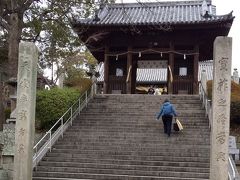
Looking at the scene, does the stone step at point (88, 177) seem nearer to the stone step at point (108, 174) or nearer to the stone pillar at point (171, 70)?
the stone step at point (108, 174)

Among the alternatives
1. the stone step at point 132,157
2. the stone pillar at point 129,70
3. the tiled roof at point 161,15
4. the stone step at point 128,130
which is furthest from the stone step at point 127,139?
the stone pillar at point 129,70

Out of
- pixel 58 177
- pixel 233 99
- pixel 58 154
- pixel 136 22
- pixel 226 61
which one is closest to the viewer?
pixel 226 61

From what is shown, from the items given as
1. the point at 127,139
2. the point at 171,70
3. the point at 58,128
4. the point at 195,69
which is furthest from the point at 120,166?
the point at 195,69

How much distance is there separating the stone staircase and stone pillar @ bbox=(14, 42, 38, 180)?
198 cm

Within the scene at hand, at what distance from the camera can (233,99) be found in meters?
18.7

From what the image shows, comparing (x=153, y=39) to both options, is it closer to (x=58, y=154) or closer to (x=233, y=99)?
(x=233, y=99)

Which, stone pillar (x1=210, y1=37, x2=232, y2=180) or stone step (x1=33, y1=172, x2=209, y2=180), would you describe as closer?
stone pillar (x1=210, y1=37, x2=232, y2=180)

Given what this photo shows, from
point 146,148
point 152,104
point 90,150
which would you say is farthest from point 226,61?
point 152,104

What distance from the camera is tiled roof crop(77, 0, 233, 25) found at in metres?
21.7

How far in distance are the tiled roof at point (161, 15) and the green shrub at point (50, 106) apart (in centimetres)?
560

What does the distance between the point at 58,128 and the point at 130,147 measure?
123 inches

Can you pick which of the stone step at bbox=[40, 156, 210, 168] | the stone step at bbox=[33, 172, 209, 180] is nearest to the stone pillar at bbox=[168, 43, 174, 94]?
the stone step at bbox=[40, 156, 210, 168]

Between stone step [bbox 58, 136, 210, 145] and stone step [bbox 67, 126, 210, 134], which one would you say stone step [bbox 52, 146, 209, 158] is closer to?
stone step [bbox 58, 136, 210, 145]

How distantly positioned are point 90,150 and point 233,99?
7.74 meters
